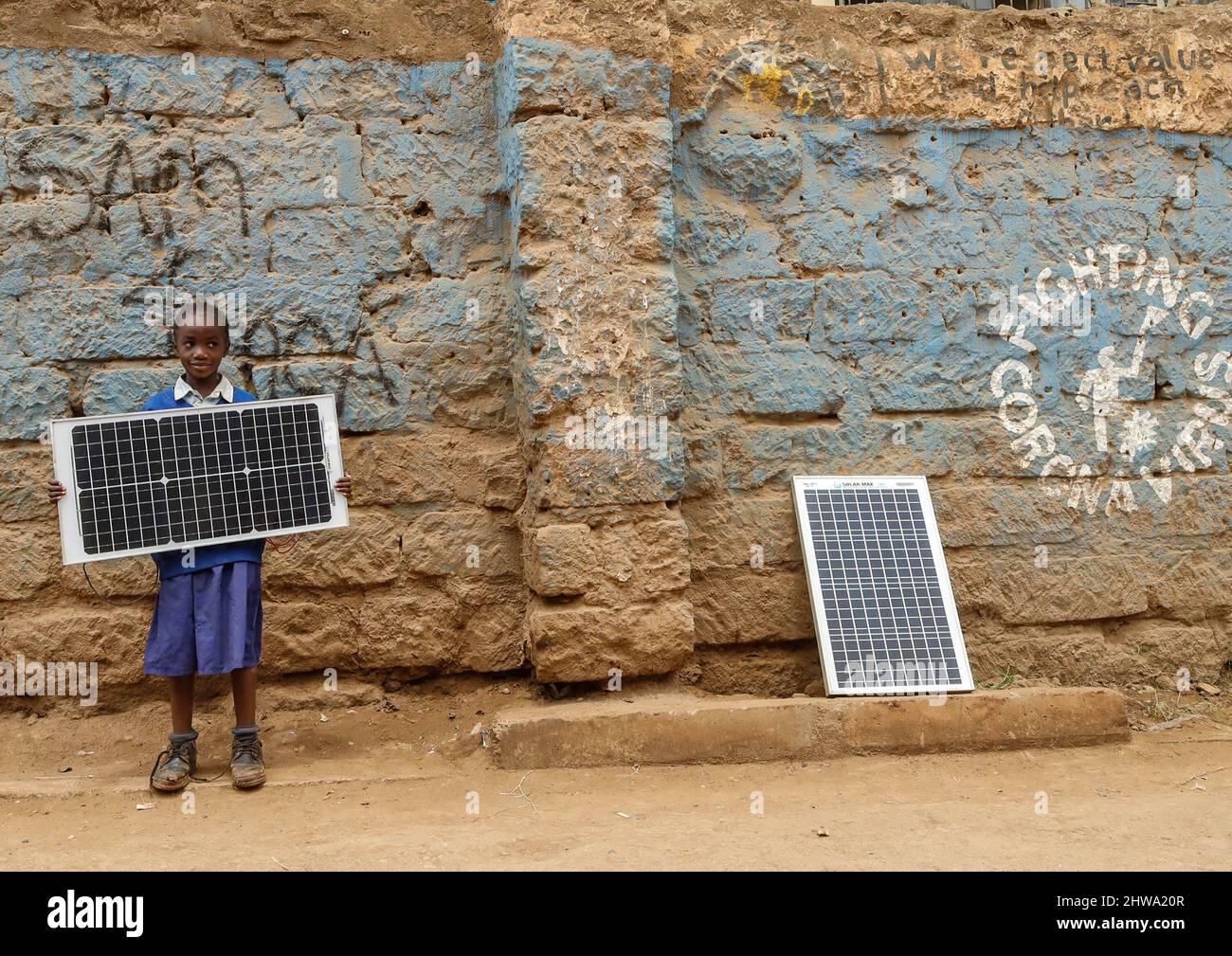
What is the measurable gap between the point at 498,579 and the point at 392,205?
140 cm

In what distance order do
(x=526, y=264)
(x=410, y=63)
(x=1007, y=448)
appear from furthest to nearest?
(x=1007, y=448)
(x=410, y=63)
(x=526, y=264)

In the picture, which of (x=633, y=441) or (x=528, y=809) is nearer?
(x=528, y=809)

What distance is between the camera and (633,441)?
405cm

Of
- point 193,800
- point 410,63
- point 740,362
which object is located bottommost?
point 193,800

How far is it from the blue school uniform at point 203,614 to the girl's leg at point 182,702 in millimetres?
50

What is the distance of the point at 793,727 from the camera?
3879mm

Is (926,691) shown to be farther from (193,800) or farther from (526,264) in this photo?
(193,800)

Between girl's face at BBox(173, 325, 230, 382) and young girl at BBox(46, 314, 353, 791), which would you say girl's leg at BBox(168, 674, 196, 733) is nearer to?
young girl at BBox(46, 314, 353, 791)

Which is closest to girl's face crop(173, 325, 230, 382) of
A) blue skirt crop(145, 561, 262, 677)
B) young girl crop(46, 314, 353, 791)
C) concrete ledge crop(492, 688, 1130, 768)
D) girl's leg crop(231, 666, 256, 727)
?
young girl crop(46, 314, 353, 791)

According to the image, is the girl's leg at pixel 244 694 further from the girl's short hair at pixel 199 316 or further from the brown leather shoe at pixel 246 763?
the girl's short hair at pixel 199 316

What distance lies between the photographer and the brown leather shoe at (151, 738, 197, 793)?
3553 millimetres

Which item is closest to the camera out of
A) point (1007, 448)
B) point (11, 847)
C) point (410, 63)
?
point (11, 847)

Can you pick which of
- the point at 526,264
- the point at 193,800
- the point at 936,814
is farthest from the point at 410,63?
the point at 936,814

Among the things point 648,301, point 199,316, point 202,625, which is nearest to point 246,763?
point 202,625
